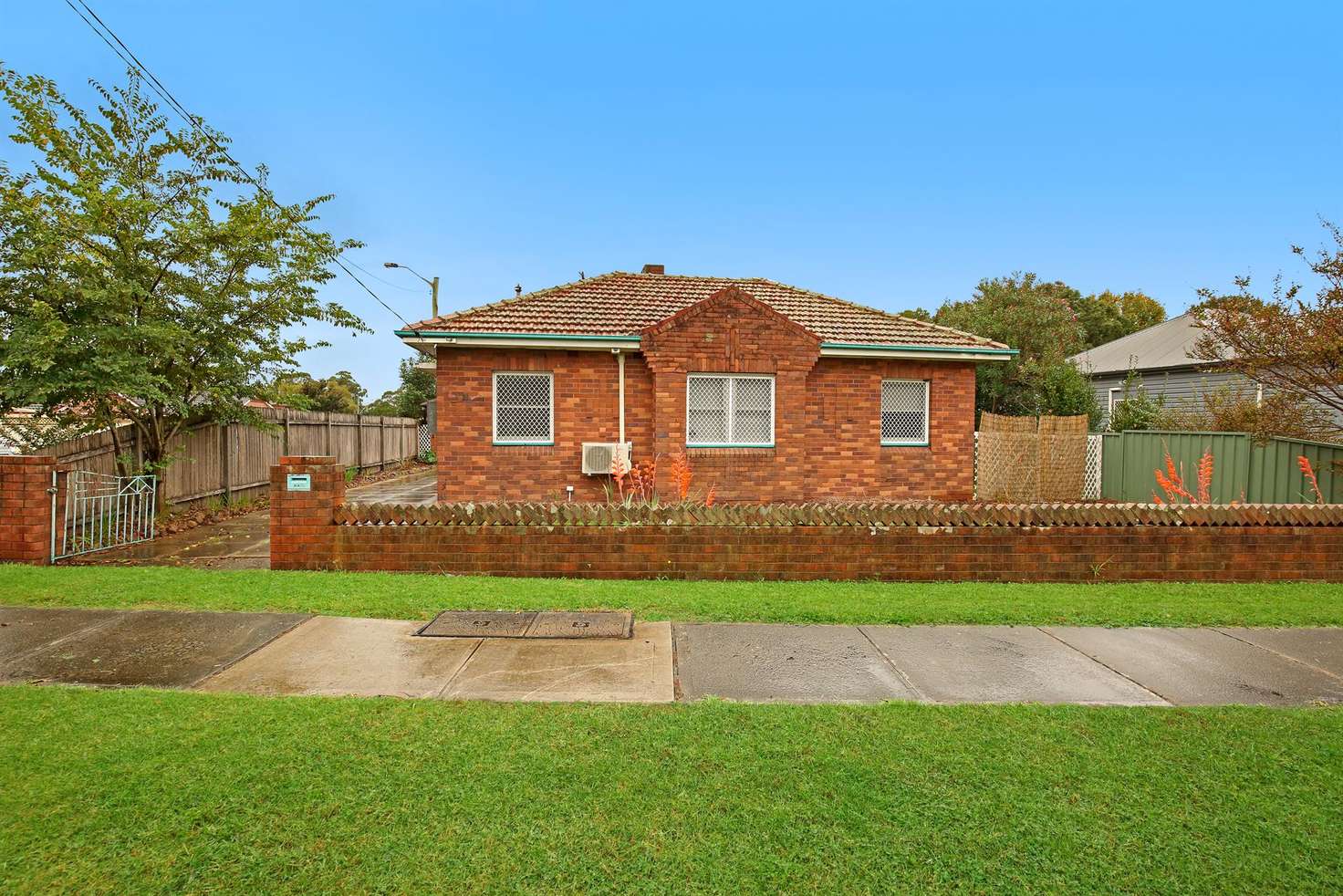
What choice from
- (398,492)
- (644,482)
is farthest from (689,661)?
(398,492)

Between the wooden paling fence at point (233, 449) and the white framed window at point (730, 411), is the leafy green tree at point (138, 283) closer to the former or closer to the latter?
the wooden paling fence at point (233, 449)

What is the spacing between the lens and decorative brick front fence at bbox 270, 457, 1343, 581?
24.9ft

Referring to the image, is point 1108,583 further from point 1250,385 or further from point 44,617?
point 1250,385

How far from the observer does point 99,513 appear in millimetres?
10102

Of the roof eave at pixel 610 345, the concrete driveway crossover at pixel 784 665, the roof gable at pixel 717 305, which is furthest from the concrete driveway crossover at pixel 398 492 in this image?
the concrete driveway crossover at pixel 784 665

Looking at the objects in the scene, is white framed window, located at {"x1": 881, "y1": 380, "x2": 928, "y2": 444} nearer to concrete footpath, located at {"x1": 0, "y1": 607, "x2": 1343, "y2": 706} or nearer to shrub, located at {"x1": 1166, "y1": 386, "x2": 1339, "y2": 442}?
shrub, located at {"x1": 1166, "y1": 386, "x2": 1339, "y2": 442}

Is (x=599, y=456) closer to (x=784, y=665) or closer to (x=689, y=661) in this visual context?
(x=689, y=661)

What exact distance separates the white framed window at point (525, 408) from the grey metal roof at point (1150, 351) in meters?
17.8

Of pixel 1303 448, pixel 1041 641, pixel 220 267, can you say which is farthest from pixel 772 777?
pixel 1303 448

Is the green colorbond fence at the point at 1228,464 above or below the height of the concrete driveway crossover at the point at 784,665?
above

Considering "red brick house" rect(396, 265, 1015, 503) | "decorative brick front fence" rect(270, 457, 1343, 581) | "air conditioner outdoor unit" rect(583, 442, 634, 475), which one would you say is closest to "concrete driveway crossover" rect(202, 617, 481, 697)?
"decorative brick front fence" rect(270, 457, 1343, 581)

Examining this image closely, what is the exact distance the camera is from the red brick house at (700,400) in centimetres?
1284

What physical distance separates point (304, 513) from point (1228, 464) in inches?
617

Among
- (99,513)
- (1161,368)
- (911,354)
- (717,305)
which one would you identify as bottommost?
(99,513)
